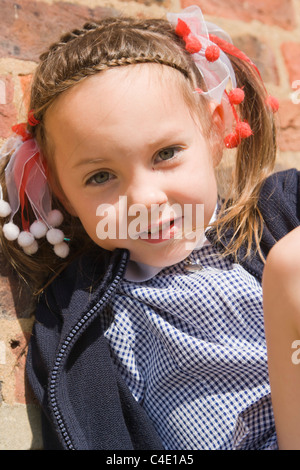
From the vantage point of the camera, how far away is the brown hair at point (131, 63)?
1176 millimetres

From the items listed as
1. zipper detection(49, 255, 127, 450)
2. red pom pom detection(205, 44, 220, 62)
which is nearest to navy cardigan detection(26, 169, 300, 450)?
zipper detection(49, 255, 127, 450)

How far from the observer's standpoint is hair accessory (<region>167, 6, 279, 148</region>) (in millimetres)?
1268

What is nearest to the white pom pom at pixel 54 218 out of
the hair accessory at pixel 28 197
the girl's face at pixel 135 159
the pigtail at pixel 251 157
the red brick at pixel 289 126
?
the hair accessory at pixel 28 197

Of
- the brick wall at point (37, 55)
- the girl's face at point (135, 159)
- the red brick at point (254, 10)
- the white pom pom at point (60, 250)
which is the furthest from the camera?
the red brick at point (254, 10)

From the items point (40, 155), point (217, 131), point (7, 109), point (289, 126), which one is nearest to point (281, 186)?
point (217, 131)

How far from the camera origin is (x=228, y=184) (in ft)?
4.55

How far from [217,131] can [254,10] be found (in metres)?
0.67

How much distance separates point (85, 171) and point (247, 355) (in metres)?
0.47

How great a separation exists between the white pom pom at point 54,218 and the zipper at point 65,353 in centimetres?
21

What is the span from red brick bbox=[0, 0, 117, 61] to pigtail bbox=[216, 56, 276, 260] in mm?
413

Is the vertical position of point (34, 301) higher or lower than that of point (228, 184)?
lower

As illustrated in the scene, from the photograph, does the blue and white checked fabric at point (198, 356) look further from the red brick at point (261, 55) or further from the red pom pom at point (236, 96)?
the red brick at point (261, 55)

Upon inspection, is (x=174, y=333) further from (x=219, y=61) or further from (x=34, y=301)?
(x=219, y=61)
